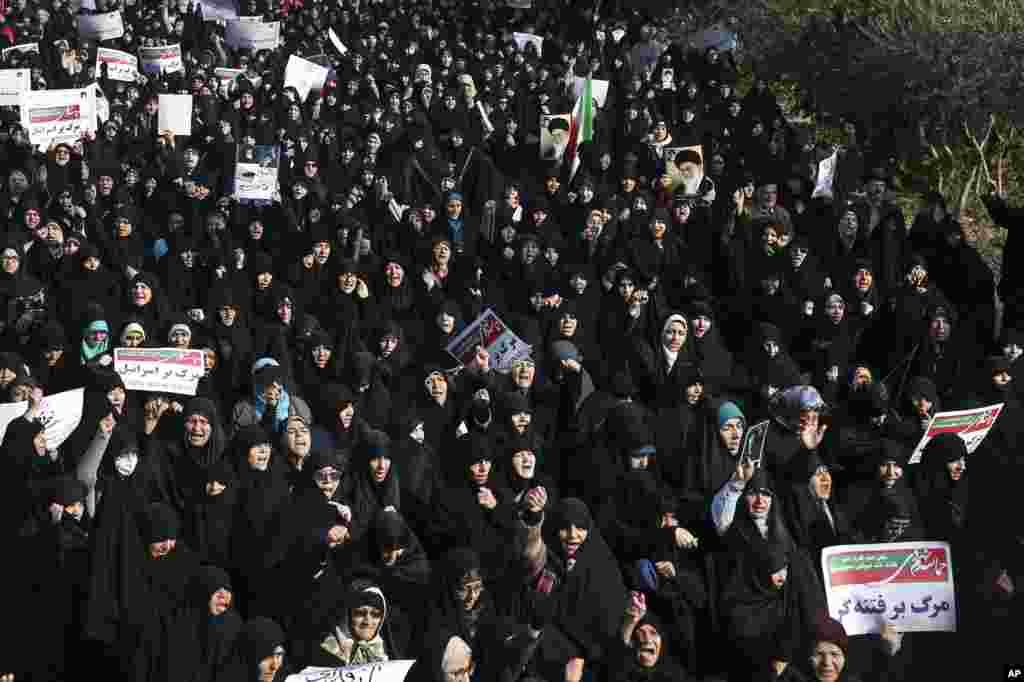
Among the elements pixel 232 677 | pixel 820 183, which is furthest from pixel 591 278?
pixel 232 677

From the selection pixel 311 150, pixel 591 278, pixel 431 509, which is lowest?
pixel 311 150

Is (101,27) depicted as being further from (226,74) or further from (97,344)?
(97,344)

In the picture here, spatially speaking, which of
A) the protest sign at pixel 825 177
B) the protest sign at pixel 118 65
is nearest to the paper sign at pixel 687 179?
the protest sign at pixel 825 177

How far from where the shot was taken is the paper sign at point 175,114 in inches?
568

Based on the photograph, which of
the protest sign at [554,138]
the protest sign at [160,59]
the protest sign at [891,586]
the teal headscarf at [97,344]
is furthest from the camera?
the protest sign at [160,59]

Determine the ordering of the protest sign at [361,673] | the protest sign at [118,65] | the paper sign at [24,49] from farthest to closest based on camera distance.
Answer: the protest sign at [118,65] → the paper sign at [24,49] → the protest sign at [361,673]

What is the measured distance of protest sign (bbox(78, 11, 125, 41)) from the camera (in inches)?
713

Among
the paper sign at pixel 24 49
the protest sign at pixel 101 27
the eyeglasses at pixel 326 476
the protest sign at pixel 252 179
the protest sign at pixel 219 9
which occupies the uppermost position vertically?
the eyeglasses at pixel 326 476

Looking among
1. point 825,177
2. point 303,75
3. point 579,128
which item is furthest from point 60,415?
point 303,75

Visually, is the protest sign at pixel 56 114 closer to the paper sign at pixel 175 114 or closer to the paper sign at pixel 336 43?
the paper sign at pixel 175 114

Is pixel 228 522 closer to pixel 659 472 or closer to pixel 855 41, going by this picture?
pixel 659 472

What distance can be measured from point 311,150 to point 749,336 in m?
5.71

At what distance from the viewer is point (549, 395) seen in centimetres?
813

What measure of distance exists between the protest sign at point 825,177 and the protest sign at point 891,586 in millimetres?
7171
